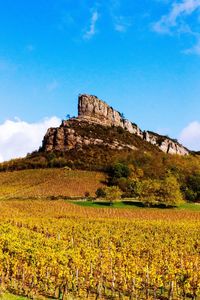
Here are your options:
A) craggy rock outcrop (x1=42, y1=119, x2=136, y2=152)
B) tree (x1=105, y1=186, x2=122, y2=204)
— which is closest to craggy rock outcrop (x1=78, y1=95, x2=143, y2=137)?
craggy rock outcrop (x1=42, y1=119, x2=136, y2=152)

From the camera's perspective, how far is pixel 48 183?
112500mm

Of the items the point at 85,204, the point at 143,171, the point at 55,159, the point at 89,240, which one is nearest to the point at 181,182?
the point at 143,171

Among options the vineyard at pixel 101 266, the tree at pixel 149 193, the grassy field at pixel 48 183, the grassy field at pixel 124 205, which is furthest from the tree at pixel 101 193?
the vineyard at pixel 101 266

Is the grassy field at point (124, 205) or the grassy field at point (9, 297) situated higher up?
the grassy field at point (124, 205)

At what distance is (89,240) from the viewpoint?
1702 inches

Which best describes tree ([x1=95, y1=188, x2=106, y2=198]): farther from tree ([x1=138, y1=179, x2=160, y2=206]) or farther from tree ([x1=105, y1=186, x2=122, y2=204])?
tree ([x1=138, y1=179, x2=160, y2=206])

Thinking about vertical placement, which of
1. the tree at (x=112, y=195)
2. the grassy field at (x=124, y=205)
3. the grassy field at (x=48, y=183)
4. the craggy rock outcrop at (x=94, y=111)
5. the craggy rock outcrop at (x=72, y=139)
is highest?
the craggy rock outcrop at (x=94, y=111)

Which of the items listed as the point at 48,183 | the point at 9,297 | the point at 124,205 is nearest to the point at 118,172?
the point at 48,183

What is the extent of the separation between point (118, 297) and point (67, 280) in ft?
13.3

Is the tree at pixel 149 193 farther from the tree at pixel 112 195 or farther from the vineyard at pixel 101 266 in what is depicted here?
the vineyard at pixel 101 266

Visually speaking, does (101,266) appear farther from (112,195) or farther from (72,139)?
(72,139)

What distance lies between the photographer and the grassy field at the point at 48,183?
10350 cm

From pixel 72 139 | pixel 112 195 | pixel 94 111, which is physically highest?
pixel 94 111

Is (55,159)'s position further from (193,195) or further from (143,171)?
(193,195)
